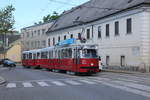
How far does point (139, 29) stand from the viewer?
3759cm

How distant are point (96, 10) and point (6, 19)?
44.4 ft

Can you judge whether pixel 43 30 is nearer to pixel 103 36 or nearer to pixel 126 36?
pixel 103 36

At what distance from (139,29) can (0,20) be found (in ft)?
72.6

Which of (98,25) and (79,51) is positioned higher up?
(98,25)

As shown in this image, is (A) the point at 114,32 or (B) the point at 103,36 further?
(B) the point at 103,36

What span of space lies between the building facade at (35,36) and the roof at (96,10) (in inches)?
609

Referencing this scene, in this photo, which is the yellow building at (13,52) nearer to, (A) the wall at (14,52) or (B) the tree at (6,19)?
(A) the wall at (14,52)

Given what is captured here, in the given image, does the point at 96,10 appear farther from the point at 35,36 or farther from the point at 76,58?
the point at 35,36

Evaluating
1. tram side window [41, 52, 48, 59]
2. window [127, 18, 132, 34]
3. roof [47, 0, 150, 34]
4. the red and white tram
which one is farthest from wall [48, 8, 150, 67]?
tram side window [41, 52, 48, 59]

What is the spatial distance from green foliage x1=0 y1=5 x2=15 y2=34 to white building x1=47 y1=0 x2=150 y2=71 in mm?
11085

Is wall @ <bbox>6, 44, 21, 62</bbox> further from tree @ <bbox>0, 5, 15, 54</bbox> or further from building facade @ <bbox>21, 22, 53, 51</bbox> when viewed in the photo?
tree @ <bbox>0, 5, 15, 54</bbox>

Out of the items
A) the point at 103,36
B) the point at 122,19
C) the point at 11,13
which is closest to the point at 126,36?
the point at 122,19

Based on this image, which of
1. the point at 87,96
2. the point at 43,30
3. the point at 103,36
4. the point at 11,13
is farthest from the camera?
the point at 43,30

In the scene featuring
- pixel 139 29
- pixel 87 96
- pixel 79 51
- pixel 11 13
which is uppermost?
pixel 11 13
